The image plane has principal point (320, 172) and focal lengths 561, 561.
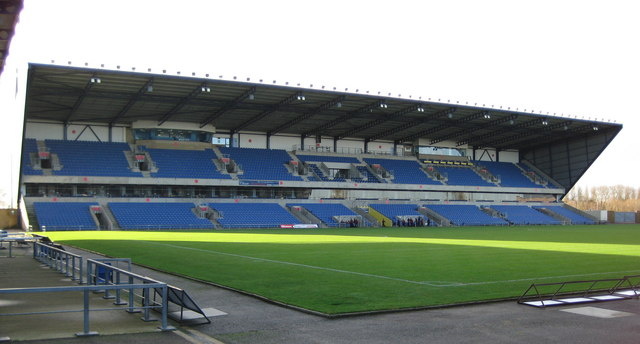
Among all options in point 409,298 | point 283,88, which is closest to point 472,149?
point 283,88

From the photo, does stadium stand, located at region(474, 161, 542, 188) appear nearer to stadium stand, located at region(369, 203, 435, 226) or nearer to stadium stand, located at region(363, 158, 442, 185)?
stadium stand, located at region(363, 158, 442, 185)

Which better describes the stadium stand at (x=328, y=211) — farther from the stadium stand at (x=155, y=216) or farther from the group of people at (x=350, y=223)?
the stadium stand at (x=155, y=216)

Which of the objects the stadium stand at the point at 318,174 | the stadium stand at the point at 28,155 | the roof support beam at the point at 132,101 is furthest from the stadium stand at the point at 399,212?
the stadium stand at the point at 28,155

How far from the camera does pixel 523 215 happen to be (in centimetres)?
7675

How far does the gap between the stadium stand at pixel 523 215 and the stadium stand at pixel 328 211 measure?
22311mm

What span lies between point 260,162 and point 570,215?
45294 millimetres

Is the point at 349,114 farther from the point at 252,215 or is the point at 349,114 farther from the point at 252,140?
the point at 252,215

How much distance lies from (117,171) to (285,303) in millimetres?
52500

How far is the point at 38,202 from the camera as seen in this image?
2210 inches

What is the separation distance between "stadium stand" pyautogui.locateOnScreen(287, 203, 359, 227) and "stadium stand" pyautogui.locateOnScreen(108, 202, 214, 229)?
42.9ft

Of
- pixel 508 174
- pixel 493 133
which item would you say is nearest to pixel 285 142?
pixel 493 133

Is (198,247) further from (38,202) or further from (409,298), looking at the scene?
(38,202)

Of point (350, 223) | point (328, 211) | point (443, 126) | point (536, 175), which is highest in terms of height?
point (443, 126)

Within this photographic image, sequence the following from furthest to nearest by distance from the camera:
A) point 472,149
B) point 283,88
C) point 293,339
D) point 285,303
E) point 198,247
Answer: point 472,149
point 283,88
point 198,247
point 285,303
point 293,339
